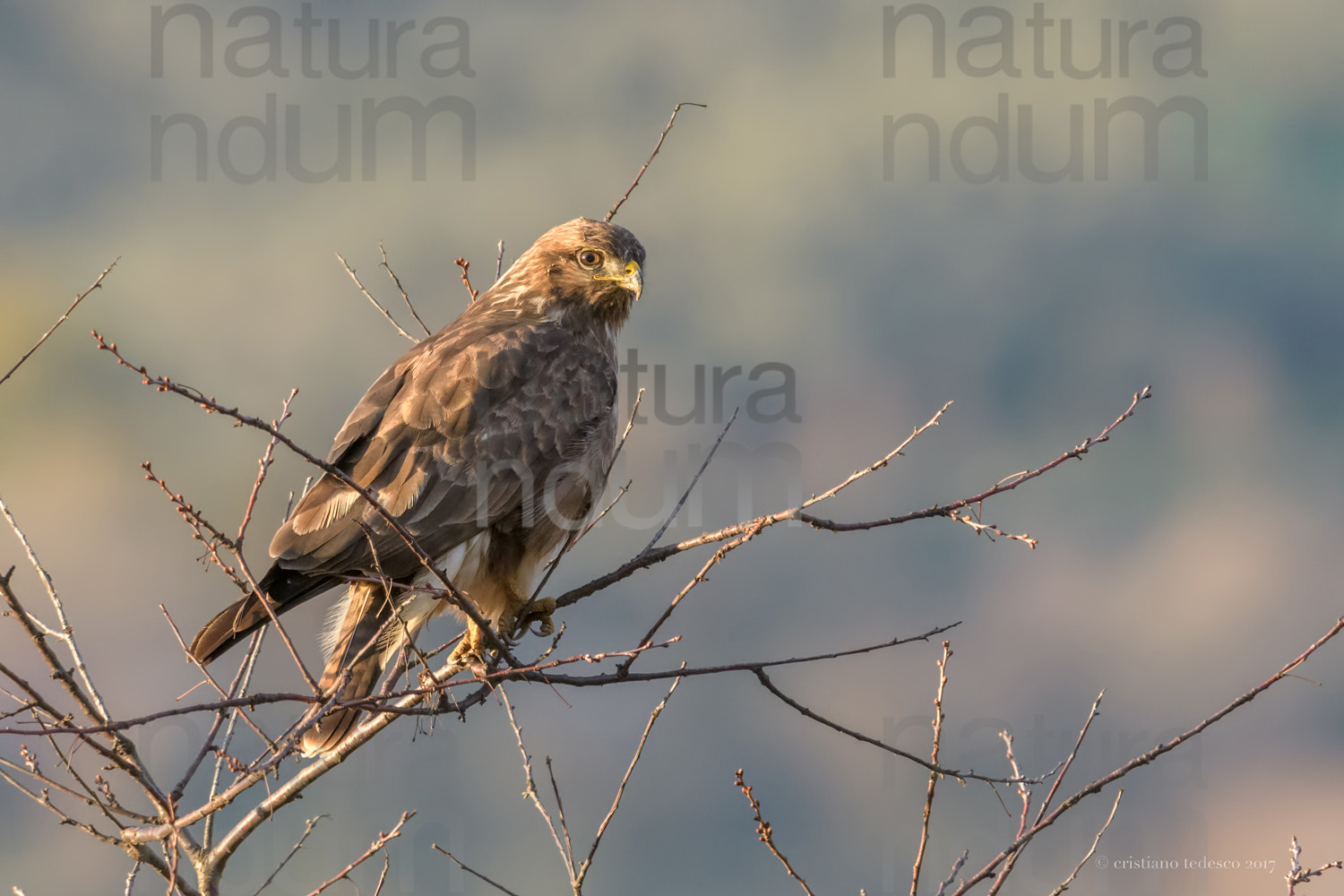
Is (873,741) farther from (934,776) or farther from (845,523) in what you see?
(845,523)

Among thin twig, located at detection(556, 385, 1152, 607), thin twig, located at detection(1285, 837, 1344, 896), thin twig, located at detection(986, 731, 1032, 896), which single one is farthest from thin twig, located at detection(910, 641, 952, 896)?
thin twig, located at detection(1285, 837, 1344, 896)

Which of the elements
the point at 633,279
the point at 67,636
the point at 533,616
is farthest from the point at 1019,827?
the point at 67,636

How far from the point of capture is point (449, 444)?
5.88 m

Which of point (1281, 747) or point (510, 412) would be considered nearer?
point (510, 412)

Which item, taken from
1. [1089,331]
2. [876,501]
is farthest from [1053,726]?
[1089,331]

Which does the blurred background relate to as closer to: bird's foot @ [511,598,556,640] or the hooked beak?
the hooked beak

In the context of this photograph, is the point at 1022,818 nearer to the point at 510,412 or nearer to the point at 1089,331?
the point at 510,412

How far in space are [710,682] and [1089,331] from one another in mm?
86613

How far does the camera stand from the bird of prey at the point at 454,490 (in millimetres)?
5391

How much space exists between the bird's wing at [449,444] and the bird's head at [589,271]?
16.3 inches

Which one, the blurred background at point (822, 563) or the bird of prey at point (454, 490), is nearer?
the bird of prey at point (454, 490)

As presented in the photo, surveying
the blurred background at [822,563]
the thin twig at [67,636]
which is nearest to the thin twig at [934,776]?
the thin twig at [67,636]

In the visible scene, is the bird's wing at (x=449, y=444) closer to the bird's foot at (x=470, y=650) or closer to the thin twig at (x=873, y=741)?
the bird's foot at (x=470, y=650)

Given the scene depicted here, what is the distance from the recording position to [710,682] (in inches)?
5369
